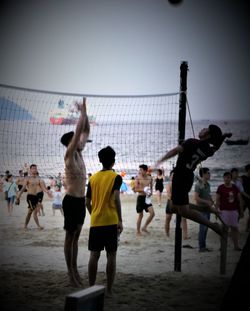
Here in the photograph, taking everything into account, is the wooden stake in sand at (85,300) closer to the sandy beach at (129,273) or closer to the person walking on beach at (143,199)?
the sandy beach at (129,273)

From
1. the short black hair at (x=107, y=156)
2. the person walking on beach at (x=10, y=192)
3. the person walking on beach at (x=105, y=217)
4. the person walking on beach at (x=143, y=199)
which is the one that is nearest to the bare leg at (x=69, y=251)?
the person walking on beach at (x=105, y=217)

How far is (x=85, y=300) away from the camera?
231cm

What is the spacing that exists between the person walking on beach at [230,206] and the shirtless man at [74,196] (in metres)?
3.72

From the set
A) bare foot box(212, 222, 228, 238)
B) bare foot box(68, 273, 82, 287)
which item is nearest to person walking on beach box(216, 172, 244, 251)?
bare foot box(212, 222, 228, 238)

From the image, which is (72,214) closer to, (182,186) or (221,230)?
(182,186)

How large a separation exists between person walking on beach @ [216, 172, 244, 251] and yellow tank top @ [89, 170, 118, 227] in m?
3.86

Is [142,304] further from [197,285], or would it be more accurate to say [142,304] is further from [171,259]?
[171,259]

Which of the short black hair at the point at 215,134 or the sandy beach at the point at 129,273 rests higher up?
the short black hair at the point at 215,134

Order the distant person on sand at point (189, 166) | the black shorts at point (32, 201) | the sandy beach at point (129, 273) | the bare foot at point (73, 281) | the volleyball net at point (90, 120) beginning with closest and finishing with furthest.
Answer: the sandy beach at point (129, 273) < the bare foot at point (73, 281) < the distant person on sand at point (189, 166) < the volleyball net at point (90, 120) < the black shorts at point (32, 201)

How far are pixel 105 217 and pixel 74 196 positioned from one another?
2.03ft

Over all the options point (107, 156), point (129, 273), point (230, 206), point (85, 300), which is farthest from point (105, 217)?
point (230, 206)

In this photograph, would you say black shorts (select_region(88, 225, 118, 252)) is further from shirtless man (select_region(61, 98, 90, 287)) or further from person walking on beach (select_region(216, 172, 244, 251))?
person walking on beach (select_region(216, 172, 244, 251))

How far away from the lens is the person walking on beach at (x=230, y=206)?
8125mm

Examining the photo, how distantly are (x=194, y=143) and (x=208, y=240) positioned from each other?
4.51 m
